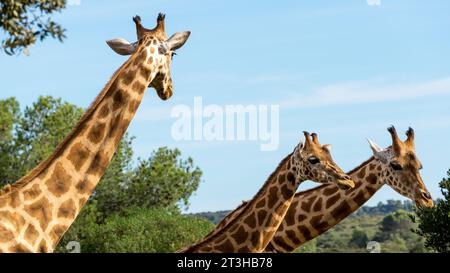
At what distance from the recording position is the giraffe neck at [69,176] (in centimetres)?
1126

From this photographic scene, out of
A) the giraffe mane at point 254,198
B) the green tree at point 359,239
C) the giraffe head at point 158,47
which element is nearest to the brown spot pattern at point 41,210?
the giraffe head at point 158,47

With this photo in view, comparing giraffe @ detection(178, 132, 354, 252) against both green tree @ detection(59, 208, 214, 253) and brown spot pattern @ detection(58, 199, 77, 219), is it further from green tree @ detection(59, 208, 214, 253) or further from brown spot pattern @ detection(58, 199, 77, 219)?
green tree @ detection(59, 208, 214, 253)

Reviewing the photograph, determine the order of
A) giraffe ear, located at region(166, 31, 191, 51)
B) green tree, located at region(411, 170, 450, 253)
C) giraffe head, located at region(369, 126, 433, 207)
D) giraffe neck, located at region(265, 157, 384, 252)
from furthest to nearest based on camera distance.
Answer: green tree, located at region(411, 170, 450, 253) → giraffe head, located at region(369, 126, 433, 207) → giraffe neck, located at region(265, 157, 384, 252) → giraffe ear, located at region(166, 31, 191, 51)

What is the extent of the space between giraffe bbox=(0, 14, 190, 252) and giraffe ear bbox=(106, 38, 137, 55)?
0.21m

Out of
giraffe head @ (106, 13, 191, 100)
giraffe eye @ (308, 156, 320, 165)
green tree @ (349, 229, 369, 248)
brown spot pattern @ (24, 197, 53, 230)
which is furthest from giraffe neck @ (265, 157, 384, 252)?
green tree @ (349, 229, 369, 248)

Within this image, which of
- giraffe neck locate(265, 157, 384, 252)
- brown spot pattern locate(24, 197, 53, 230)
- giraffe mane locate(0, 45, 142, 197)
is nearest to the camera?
brown spot pattern locate(24, 197, 53, 230)

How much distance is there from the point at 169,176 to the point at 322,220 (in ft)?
106

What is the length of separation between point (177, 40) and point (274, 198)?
4.34m

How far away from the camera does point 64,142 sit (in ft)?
38.7

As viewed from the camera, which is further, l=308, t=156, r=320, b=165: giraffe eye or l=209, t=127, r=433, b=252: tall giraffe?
l=209, t=127, r=433, b=252: tall giraffe

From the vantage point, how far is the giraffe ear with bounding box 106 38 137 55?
1304 centimetres

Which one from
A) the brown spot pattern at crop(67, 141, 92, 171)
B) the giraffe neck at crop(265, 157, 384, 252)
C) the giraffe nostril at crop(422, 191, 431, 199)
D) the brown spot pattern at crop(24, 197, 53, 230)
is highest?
the giraffe nostril at crop(422, 191, 431, 199)

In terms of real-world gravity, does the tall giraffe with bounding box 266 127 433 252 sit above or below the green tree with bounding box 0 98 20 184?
below
